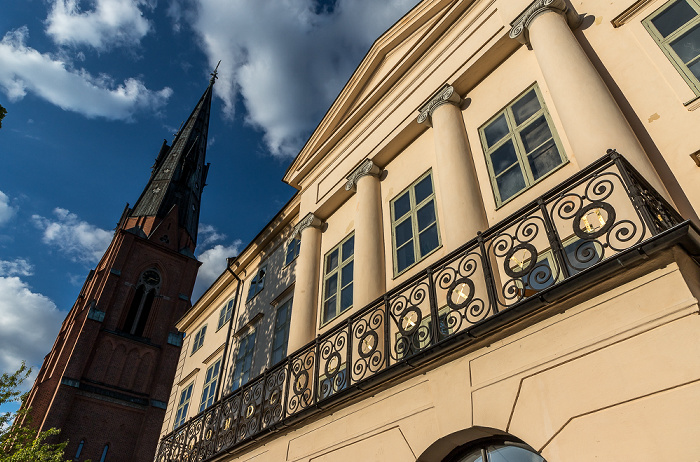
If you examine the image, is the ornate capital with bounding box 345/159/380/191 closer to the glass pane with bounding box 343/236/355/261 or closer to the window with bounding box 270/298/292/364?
the glass pane with bounding box 343/236/355/261

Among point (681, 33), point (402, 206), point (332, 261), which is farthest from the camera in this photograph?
point (332, 261)

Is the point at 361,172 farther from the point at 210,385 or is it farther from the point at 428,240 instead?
the point at 210,385

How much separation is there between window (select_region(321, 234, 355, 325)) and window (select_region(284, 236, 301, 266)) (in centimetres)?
303

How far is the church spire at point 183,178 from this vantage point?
54969mm

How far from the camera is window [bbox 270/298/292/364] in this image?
1196cm

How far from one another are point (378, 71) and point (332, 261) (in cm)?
512

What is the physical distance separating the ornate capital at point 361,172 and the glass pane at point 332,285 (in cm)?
210

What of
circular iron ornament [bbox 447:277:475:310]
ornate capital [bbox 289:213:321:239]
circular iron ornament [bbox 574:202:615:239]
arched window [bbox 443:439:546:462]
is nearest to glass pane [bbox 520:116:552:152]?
circular iron ornament [bbox 574:202:615:239]

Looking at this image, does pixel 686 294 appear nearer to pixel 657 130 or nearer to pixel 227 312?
pixel 657 130

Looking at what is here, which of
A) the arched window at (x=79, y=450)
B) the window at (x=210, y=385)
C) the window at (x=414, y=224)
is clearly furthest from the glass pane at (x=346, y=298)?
the arched window at (x=79, y=450)

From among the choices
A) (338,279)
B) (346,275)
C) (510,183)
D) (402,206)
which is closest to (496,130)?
(510,183)

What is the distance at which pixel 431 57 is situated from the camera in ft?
33.2

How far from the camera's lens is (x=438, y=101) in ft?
29.8

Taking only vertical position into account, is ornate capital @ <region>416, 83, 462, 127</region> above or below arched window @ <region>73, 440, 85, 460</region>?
below
